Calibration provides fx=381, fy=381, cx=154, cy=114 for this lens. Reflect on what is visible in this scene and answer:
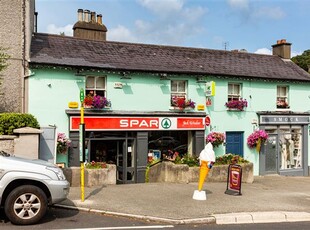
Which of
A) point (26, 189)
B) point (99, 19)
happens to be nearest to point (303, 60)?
point (99, 19)

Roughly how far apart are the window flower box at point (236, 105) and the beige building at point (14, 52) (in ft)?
30.7

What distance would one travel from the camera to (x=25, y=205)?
7617 mm

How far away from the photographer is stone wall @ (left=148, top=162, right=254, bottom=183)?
14453mm

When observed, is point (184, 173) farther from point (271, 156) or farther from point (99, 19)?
point (99, 19)

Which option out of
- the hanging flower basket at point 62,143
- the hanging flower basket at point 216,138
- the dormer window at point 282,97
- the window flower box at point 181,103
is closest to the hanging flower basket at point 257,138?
the hanging flower basket at point 216,138

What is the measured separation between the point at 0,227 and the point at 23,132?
488 centimetres

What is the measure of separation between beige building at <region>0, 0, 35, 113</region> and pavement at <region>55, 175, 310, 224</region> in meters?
4.47

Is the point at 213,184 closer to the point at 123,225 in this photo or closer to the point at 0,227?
the point at 123,225

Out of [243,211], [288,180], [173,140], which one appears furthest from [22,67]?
[288,180]

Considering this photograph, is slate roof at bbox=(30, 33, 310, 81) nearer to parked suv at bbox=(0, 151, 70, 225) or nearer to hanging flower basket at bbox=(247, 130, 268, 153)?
hanging flower basket at bbox=(247, 130, 268, 153)

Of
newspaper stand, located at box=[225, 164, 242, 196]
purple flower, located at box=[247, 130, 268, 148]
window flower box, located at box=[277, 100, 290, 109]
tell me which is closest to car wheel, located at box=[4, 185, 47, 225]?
newspaper stand, located at box=[225, 164, 242, 196]

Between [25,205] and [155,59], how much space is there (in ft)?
37.4

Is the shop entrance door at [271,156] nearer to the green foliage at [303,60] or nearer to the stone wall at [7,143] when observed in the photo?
the stone wall at [7,143]

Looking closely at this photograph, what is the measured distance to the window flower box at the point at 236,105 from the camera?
18.3 metres
